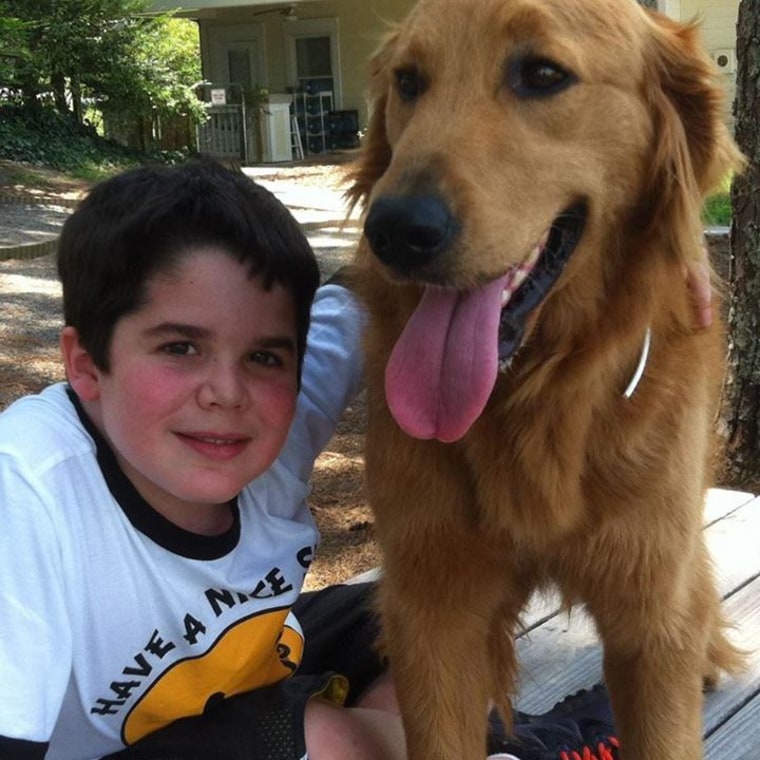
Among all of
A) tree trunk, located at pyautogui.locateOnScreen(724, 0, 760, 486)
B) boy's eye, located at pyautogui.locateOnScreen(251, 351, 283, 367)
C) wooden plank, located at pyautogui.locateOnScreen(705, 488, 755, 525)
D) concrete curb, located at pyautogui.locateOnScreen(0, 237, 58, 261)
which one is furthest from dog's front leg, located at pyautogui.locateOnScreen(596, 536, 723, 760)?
concrete curb, located at pyautogui.locateOnScreen(0, 237, 58, 261)

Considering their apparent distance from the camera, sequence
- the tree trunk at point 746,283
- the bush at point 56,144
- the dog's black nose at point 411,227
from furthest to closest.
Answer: the bush at point 56,144, the tree trunk at point 746,283, the dog's black nose at point 411,227

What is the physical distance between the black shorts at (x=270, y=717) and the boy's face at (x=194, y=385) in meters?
0.43

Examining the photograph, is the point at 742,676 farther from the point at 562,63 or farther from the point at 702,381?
the point at 562,63

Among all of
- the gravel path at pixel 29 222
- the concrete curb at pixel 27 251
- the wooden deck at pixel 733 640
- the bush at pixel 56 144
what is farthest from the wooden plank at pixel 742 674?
the bush at pixel 56 144

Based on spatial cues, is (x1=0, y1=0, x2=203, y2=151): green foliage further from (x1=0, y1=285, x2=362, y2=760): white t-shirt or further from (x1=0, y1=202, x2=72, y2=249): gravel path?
(x1=0, y1=285, x2=362, y2=760): white t-shirt

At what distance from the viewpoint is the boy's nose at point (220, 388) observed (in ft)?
6.88

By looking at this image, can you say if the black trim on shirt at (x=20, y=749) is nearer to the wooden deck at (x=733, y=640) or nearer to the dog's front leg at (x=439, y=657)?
the dog's front leg at (x=439, y=657)

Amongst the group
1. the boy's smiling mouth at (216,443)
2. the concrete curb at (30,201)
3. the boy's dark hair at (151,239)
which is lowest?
the concrete curb at (30,201)

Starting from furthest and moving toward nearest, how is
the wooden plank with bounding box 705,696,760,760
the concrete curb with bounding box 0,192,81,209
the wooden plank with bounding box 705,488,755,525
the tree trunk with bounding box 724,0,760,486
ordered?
the concrete curb with bounding box 0,192,81,209 < the tree trunk with bounding box 724,0,760,486 < the wooden plank with bounding box 705,488,755,525 < the wooden plank with bounding box 705,696,760,760

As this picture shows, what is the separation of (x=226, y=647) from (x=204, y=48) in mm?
23827

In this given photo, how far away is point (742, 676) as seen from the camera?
276 cm

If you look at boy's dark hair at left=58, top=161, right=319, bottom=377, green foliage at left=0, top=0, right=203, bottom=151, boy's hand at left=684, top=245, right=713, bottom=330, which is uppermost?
green foliage at left=0, top=0, right=203, bottom=151

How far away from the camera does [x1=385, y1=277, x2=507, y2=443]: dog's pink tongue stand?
1860 millimetres

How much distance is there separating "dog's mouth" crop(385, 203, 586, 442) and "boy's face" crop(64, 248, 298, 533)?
35 cm
